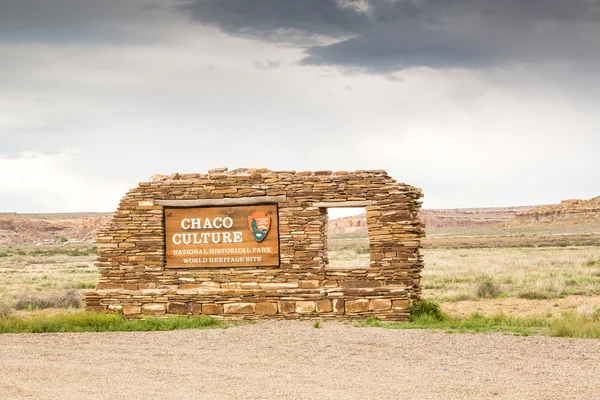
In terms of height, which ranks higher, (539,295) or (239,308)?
(239,308)

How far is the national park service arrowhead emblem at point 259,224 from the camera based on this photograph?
656 inches

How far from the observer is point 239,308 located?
16.6 metres

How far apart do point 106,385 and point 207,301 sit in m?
6.53

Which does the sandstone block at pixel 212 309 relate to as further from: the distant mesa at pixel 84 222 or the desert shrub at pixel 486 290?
the distant mesa at pixel 84 222

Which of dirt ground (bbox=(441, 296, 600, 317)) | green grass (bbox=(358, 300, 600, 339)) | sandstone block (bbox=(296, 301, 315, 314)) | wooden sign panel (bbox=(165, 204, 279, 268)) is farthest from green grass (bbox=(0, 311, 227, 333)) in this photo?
dirt ground (bbox=(441, 296, 600, 317))

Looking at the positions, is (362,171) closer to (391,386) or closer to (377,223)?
(377,223)

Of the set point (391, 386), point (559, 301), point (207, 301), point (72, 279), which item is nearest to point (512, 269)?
point (559, 301)

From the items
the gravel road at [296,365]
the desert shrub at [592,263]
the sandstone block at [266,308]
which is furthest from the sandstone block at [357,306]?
the desert shrub at [592,263]

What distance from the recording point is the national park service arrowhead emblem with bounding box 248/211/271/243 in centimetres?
1667

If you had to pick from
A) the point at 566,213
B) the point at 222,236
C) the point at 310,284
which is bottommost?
the point at 310,284

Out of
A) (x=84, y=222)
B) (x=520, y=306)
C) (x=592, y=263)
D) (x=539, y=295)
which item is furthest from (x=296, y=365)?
(x=84, y=222)

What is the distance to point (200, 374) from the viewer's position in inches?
432

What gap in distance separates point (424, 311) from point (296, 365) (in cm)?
561

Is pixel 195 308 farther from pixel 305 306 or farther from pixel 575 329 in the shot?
pixel 575 329
